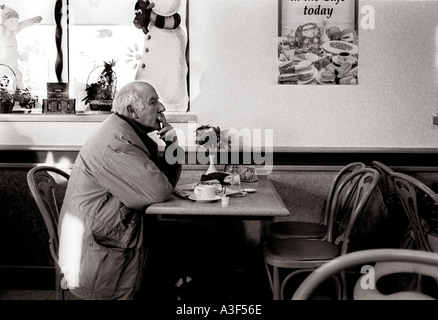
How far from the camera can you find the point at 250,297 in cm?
360

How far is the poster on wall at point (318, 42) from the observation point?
3.64 m

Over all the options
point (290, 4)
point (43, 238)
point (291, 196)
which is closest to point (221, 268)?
point (291, 196)

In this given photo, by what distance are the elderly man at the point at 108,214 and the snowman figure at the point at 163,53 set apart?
4.04 ft

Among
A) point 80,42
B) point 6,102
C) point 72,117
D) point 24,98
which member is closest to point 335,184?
point 72,117

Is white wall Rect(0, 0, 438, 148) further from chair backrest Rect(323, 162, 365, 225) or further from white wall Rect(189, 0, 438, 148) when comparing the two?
chair backrest Rect(323, 162, 365, 225)

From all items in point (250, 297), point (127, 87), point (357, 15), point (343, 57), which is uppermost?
point (357, 15)

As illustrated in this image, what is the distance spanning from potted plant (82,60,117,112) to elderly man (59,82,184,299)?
3.92 ft

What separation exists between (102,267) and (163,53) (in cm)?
194

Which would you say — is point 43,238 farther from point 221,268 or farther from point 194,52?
point 194,52

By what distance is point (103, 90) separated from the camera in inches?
144

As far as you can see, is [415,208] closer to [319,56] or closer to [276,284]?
[276,284]

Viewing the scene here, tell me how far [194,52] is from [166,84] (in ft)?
1.12
